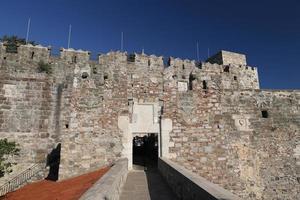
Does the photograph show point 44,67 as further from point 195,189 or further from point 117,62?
point 195,189

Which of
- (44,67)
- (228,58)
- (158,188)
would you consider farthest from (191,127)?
(228,58)

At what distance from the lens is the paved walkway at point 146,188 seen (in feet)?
20.4

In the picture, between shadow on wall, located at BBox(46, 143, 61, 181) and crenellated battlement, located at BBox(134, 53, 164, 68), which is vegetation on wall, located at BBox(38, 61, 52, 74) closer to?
shadow on wall, located at BBox(46, 143, 61, 181)

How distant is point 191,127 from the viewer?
11148mm

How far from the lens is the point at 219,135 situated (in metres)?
11.3

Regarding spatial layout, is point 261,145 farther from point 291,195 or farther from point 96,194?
point 96,194

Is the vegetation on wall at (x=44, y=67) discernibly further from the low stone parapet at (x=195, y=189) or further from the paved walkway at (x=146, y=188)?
the low stone parapet at (x=195, y=189)

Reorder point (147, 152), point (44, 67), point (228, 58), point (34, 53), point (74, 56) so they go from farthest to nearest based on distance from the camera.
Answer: point (228, 58), point (74, 56), point (34, 53), point (44, 67), point (147, 152)

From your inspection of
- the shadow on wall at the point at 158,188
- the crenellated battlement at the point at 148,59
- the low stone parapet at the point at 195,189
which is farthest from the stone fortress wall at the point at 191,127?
the low stone parapet at the point at 195,189

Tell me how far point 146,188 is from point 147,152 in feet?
27.6

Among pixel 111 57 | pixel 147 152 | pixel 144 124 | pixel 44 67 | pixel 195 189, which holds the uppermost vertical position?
pixel 111 57

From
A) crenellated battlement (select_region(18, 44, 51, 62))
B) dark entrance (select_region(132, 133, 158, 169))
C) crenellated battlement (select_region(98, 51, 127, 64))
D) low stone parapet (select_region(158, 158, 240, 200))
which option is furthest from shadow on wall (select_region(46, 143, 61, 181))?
low stone parapet (select_region(158, 158, 240, 200))

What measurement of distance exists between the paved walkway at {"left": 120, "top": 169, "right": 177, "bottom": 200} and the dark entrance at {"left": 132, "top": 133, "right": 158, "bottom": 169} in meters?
2.77

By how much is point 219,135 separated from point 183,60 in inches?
463
